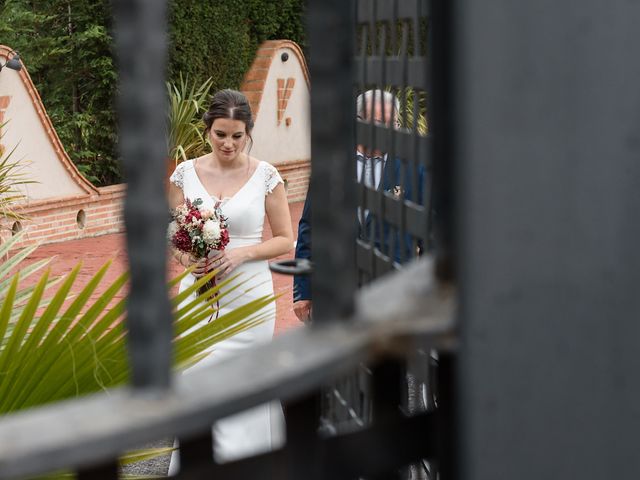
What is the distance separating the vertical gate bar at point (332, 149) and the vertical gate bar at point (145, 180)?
0.62 feet

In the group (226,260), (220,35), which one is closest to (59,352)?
(226,260)

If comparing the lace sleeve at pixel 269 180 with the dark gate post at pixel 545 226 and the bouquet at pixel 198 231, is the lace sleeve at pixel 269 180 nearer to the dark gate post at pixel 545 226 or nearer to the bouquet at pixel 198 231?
the bouquet at pixel 198 231

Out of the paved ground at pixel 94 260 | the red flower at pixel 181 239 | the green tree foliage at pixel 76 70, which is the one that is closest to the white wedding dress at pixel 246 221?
the red flower at pixel 181 239

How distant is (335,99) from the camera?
1.06 m

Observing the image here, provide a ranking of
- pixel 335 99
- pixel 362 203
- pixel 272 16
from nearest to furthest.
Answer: pixel 335 99 < pixel 362 203 < pixel 272 16

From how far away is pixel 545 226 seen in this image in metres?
1.08

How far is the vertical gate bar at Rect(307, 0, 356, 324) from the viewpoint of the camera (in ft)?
3.48

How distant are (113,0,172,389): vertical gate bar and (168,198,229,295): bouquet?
3667 mm

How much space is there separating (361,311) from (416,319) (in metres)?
0.05

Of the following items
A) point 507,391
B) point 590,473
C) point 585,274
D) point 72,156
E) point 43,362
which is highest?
point 585,274

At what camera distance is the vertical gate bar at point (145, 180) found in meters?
0.89

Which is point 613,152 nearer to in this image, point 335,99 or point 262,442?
point 335,99

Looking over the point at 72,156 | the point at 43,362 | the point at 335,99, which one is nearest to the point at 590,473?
the point at 335,99

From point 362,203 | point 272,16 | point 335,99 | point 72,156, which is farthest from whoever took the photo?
point 272,16
